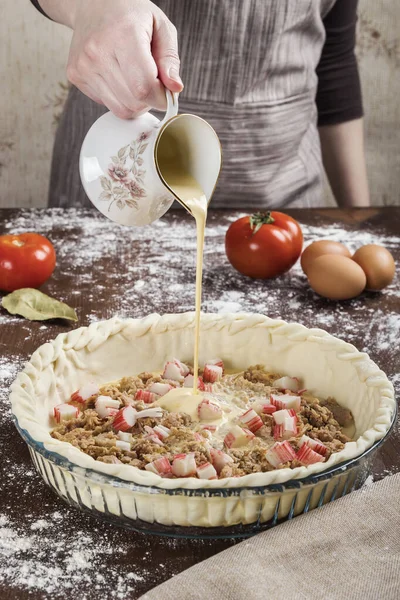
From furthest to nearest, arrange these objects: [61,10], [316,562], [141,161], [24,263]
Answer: [24,263] → [61,10] → [141,161] → [316,562]

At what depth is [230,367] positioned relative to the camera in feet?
5.29

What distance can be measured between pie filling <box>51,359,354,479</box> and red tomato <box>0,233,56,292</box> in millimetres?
565

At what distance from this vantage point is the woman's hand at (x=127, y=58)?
138 cm

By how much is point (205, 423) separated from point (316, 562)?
40 cm

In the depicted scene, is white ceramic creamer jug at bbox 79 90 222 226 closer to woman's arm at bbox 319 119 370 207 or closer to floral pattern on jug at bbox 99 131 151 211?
floral pattern on jug at bbox 99 131 151 211

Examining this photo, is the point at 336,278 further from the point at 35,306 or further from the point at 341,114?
the point at 341,114

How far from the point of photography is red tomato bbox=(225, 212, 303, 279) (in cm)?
206

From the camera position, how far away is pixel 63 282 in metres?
2.07

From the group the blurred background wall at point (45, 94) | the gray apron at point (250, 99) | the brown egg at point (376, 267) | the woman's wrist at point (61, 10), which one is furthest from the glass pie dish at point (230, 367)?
the blurred background wall at point (45, 94)

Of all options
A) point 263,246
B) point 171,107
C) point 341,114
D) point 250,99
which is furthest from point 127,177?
point 341,114

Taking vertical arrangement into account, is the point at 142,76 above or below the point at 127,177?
above

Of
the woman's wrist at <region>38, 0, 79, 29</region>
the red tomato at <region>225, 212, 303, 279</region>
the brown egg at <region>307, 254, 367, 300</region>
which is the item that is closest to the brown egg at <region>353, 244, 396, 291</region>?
the brown egg at <region>307, 254, 367, 300</region>

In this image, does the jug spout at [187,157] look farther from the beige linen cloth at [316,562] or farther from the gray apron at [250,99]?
the gray apron at [250,99]

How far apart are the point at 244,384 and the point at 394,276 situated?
0.82m
